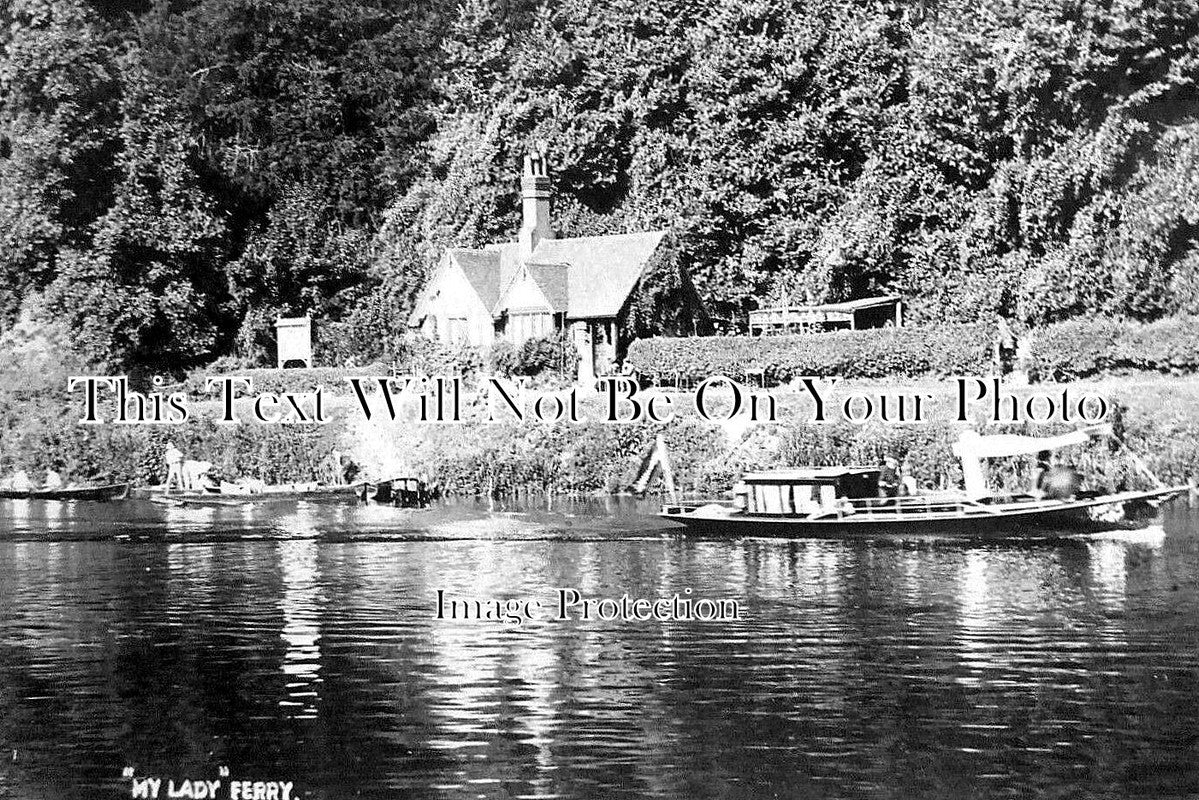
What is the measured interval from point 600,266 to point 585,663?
394 cm

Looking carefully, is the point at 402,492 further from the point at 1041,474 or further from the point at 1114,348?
the point at 1114,348

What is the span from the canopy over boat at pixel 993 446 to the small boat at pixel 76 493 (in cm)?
549

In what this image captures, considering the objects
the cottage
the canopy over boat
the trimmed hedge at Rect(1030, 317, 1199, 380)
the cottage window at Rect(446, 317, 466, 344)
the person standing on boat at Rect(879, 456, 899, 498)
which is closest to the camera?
the canopy over boat

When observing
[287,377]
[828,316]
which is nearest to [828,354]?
[828,316]

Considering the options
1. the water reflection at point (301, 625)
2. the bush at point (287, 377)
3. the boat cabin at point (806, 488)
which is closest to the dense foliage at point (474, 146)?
the bush at point (287, 377)

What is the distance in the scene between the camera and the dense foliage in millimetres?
10484

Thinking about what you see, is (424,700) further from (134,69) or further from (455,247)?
(134,69)

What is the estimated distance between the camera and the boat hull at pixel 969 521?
32.6 ft

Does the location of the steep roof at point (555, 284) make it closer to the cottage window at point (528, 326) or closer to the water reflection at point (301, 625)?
the cottage window at point (528, 326)

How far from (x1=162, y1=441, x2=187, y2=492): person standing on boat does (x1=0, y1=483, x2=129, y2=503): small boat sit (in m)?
0.36

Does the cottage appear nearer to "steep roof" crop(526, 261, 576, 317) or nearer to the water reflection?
"steep roof" crop(526, 261, 576, 317)

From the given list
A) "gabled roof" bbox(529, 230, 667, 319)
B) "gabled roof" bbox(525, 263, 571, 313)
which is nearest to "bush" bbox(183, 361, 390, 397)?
"gabled roof" bbox(525, 263, 571, 313)

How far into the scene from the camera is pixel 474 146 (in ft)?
35.4

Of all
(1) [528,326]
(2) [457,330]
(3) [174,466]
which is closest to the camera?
(2) [457,330]
